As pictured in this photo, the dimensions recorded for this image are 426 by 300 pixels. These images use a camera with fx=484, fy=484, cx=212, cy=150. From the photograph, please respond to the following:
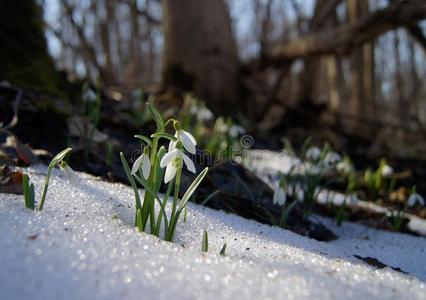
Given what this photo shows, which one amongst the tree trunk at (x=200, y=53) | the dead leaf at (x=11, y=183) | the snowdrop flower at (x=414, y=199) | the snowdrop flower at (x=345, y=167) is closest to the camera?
the dead leaf at (x=11, y=183)

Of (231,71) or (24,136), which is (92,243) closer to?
(24,136)

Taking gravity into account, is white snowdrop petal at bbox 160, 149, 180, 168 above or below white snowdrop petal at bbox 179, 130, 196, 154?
below

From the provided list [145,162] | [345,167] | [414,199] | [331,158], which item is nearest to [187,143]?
[145,162]

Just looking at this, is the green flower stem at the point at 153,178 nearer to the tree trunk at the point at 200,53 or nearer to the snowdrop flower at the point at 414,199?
the snowdrop flower at the point at 414,199

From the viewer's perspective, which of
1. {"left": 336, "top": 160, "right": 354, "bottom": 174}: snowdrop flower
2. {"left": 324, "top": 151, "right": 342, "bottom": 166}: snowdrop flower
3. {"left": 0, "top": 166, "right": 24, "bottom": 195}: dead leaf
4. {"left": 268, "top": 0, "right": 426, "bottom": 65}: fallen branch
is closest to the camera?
{"left": 0, "top": 166, "right": 24, "bottom": 195}: dead leaf

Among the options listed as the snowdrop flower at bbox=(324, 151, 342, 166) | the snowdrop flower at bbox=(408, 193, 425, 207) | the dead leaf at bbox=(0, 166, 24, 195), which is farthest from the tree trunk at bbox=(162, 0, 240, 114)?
the dead leaf at bbox=(0, 166, 24, 195)

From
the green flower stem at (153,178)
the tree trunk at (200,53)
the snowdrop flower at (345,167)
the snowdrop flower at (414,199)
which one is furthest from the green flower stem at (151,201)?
the tree trunk at (200,53)

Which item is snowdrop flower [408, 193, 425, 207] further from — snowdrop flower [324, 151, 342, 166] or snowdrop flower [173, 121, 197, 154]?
snowdrop flower [173, 121, 197, 154]
